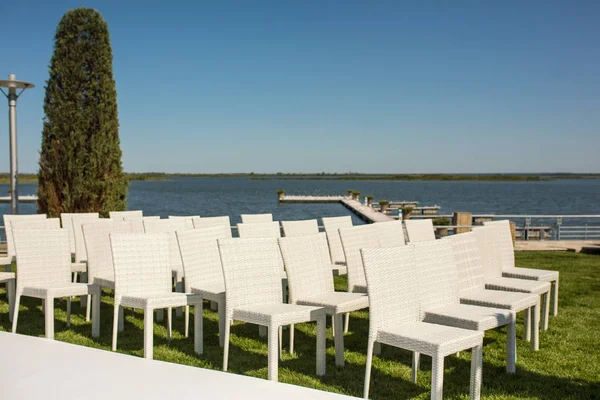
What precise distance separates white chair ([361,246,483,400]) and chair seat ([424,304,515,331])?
0.37 feet

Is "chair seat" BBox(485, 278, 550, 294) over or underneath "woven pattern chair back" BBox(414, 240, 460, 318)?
underneath

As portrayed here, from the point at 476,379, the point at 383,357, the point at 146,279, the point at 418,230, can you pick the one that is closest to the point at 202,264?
the point at 146,279

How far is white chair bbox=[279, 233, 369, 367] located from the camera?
365 cm

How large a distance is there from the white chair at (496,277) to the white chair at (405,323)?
1385mm

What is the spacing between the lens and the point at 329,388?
3.21 metres

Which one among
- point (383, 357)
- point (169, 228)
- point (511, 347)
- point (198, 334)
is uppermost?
point (169, 228)

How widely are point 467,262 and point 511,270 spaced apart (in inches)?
51.6

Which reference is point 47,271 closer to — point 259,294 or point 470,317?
point 259,294

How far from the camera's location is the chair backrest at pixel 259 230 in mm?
5215

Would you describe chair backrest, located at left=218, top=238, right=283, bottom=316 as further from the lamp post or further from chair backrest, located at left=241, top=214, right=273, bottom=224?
the lamp post

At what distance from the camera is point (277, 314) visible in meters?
3.27

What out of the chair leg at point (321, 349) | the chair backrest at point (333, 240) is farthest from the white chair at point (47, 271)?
the chair backrest at point (333, 240)

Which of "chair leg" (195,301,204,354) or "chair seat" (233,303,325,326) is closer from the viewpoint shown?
"chair seat" (233,303,325,326)

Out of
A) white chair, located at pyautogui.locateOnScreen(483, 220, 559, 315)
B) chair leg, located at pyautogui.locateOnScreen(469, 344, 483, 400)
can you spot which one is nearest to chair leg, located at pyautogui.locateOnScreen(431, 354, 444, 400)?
chair leg, located at pyautogui.locateOnScreen(469, 344, 483, 400)
